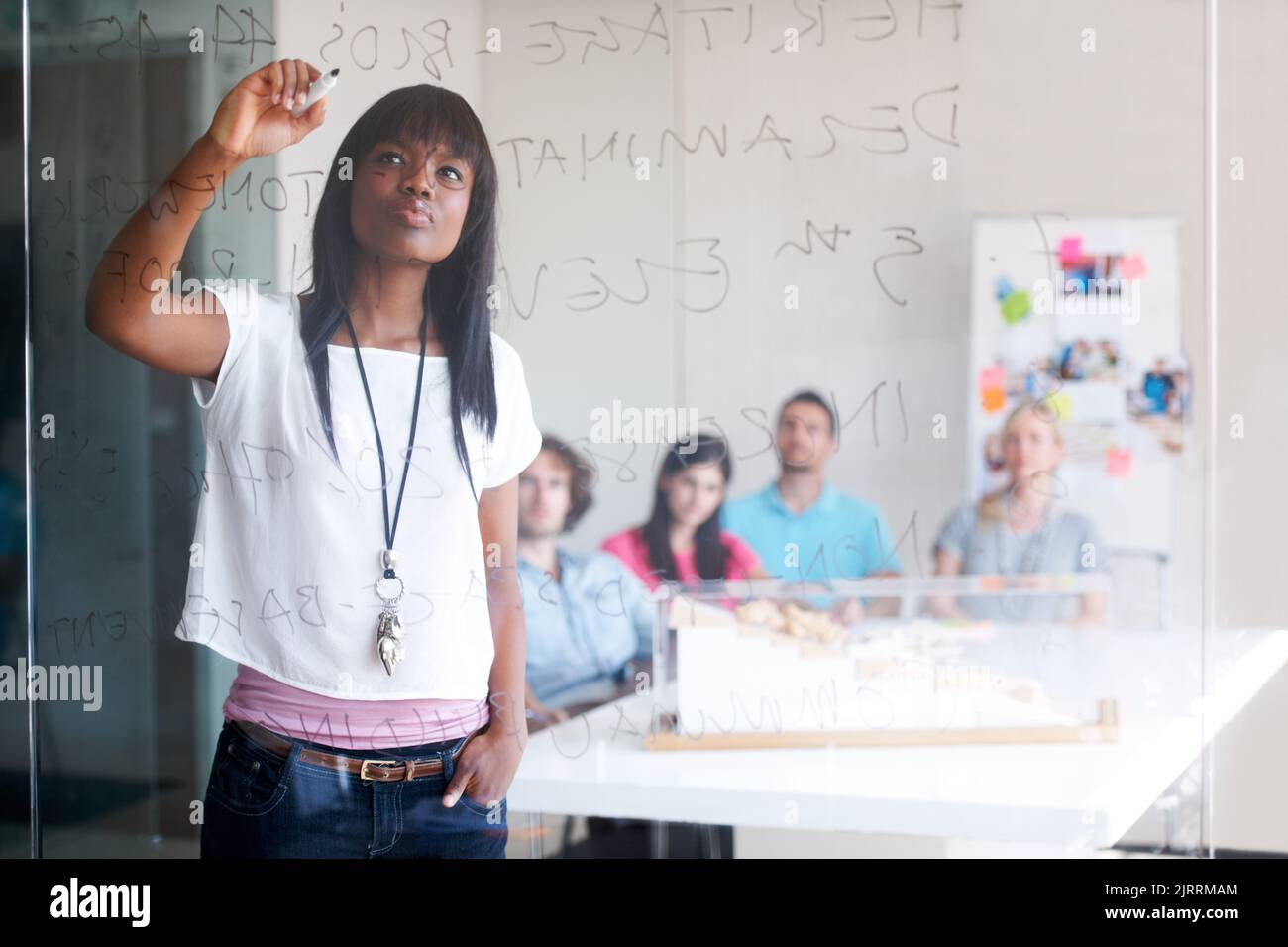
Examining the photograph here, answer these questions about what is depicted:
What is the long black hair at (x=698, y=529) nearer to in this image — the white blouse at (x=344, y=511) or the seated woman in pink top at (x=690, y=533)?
the seated woman in pink top at (x=690, y=533)

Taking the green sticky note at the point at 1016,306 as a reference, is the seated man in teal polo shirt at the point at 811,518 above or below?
below

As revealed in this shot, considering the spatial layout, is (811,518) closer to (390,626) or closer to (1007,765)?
(1007,765)

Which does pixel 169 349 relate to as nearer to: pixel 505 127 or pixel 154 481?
pixel 154 481

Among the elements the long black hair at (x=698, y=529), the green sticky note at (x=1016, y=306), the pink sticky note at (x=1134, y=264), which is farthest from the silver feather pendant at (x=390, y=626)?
the pink sticky note at (x=1134, y=264)

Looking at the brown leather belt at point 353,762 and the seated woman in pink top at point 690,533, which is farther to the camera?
the seated woman in pink top at point 690,533

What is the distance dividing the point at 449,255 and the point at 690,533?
473 millimetres

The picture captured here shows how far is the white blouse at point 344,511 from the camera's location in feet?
4.61

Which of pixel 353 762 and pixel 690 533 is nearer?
pixel 353 762

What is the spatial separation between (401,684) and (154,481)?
0.46 m

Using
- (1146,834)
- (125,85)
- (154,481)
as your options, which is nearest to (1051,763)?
(1146,834)

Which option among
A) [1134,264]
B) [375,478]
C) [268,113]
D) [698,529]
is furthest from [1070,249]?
[268,113]

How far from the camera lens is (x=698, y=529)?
1462mm

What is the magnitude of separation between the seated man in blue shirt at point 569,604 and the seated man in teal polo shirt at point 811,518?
18 centimetres

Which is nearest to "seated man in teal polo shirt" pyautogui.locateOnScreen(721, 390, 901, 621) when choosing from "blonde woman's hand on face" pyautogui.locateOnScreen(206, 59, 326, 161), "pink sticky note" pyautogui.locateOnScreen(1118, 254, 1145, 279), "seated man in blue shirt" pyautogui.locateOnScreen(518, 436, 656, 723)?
"seated man in blue shirt" pyautogui.locateOnScreen(518, 436, 656, 723)
